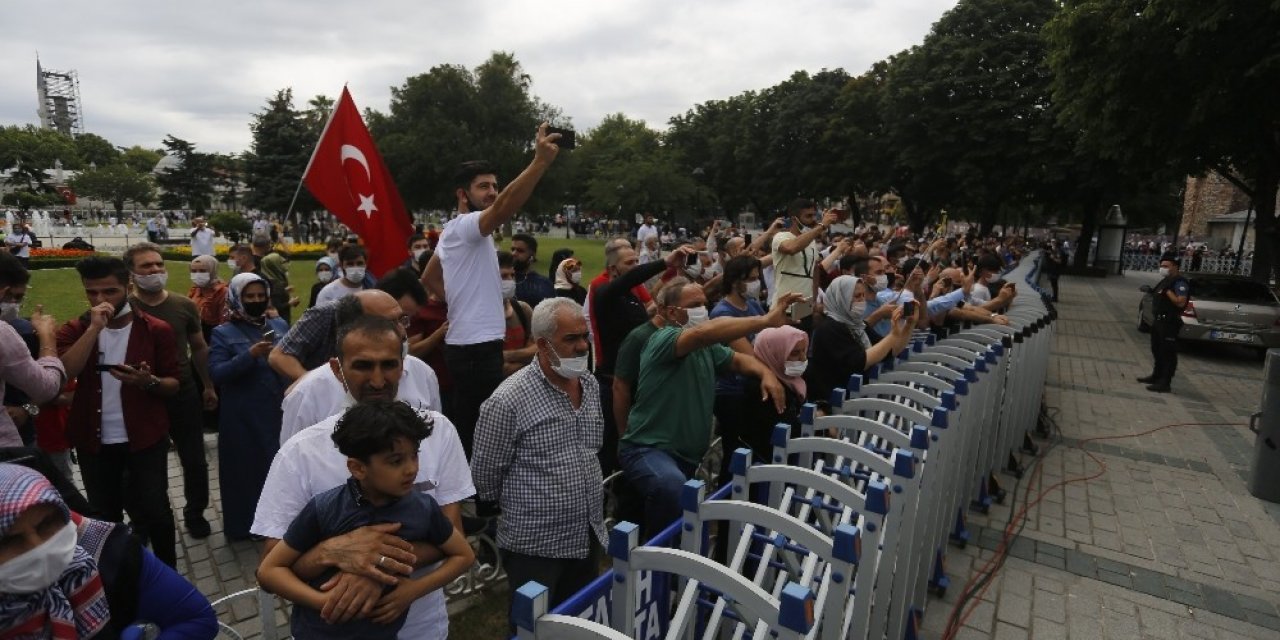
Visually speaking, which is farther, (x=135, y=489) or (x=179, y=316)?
(x=179, y=316)

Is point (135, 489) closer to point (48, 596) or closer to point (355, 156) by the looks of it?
point (48, 596)

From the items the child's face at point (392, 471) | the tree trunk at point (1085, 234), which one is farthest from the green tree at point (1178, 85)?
the child's face at point (392, 471)

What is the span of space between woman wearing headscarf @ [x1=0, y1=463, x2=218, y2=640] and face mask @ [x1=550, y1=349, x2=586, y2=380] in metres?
1.47

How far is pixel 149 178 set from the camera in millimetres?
78938

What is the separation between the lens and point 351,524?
1.93 m

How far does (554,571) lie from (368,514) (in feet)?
3.98

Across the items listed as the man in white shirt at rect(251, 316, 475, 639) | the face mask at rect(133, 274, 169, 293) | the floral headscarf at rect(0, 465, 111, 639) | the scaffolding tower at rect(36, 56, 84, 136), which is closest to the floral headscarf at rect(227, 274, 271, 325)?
the face mask at rect(133, 274, 169, 293)

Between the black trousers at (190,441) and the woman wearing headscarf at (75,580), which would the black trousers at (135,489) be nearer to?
the black trousers at (190,441)

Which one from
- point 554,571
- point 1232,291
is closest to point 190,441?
point 554,571

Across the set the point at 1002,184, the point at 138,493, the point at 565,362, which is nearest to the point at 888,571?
the point at 565,362

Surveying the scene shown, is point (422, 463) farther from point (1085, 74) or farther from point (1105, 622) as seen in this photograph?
point (1085, 74)

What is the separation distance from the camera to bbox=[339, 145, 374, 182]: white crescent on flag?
5.84 m

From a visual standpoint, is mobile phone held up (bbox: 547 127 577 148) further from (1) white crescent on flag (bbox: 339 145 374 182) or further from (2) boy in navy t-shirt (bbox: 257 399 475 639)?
(1) white crescent on flag (bbox: 339 145 374 182)

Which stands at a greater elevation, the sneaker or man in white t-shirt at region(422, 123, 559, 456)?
man in white t-shirt at region(422, 123, 559, 456)
